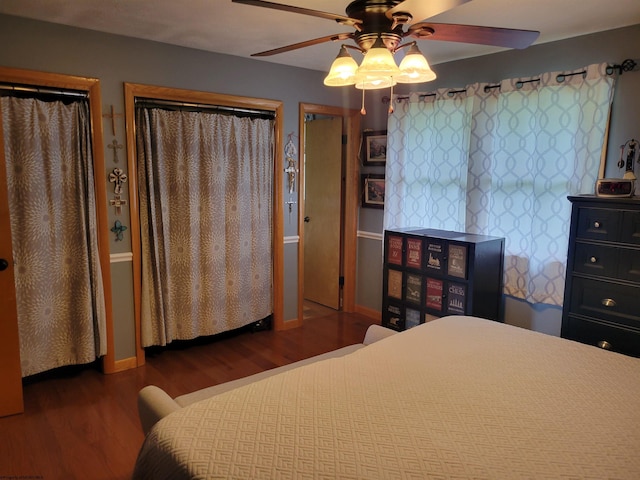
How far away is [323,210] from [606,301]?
9.51 feet

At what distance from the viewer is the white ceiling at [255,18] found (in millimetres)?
2449

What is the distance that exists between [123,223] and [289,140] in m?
1.59

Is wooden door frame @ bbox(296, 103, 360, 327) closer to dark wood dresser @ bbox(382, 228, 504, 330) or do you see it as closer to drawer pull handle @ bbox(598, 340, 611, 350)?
dark wood dresser @ bbox(382, 228, 504, 330)

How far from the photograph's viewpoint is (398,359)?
1834mm

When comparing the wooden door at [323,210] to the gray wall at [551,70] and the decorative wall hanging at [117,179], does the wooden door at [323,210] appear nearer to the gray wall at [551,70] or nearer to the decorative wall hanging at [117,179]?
the gray wall at [551,70]

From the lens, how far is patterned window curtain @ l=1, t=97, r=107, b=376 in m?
2.80

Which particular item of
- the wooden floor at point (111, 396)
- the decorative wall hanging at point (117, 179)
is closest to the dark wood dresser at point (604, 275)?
the wooden floor at point (111, 396)

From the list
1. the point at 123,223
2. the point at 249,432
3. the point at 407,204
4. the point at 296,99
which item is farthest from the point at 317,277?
the point at 249,432

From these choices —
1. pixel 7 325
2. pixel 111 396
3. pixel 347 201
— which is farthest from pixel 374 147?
pixel 7 325

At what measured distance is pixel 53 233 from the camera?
2.94 metres

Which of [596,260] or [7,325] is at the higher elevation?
[596,260]

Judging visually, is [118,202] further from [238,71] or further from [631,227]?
[631,227]

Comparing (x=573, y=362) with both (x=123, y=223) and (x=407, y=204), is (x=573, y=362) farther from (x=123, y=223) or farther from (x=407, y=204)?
(x=123, y=223)

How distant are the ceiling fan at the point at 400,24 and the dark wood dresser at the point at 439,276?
1.71 metres
